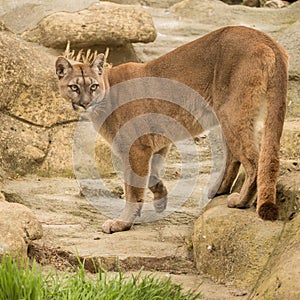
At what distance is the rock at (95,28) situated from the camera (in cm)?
818

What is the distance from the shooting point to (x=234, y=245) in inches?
145

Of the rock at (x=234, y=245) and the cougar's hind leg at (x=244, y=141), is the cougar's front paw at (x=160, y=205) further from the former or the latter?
the rock at (x=234, y=245)

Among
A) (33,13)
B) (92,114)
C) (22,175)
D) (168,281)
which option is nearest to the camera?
(168,281)

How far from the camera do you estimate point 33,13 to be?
862 cm

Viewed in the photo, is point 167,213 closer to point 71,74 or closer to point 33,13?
point 71,74

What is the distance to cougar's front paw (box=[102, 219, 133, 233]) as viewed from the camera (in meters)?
4.72

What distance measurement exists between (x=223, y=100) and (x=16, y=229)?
64.6 inches

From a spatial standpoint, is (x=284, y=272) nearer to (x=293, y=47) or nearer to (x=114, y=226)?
(x=114, y=226)

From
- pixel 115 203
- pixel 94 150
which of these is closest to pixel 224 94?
pixel 115 203

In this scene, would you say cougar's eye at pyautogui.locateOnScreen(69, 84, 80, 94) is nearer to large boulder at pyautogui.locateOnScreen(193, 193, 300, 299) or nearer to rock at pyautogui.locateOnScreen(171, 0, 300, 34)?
large boulder at pyautogui.locateOnScreen(193, 193, 300, 299)

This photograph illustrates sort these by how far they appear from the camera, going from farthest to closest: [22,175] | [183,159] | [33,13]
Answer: [33,13] → [183,159] → [22,175]

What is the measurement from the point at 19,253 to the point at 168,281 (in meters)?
0.84

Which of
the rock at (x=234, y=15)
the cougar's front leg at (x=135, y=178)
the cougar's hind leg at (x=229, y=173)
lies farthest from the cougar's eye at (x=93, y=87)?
the rock at (x=234, y=15)

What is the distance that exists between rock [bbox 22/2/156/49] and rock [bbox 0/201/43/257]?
15.2 feet
